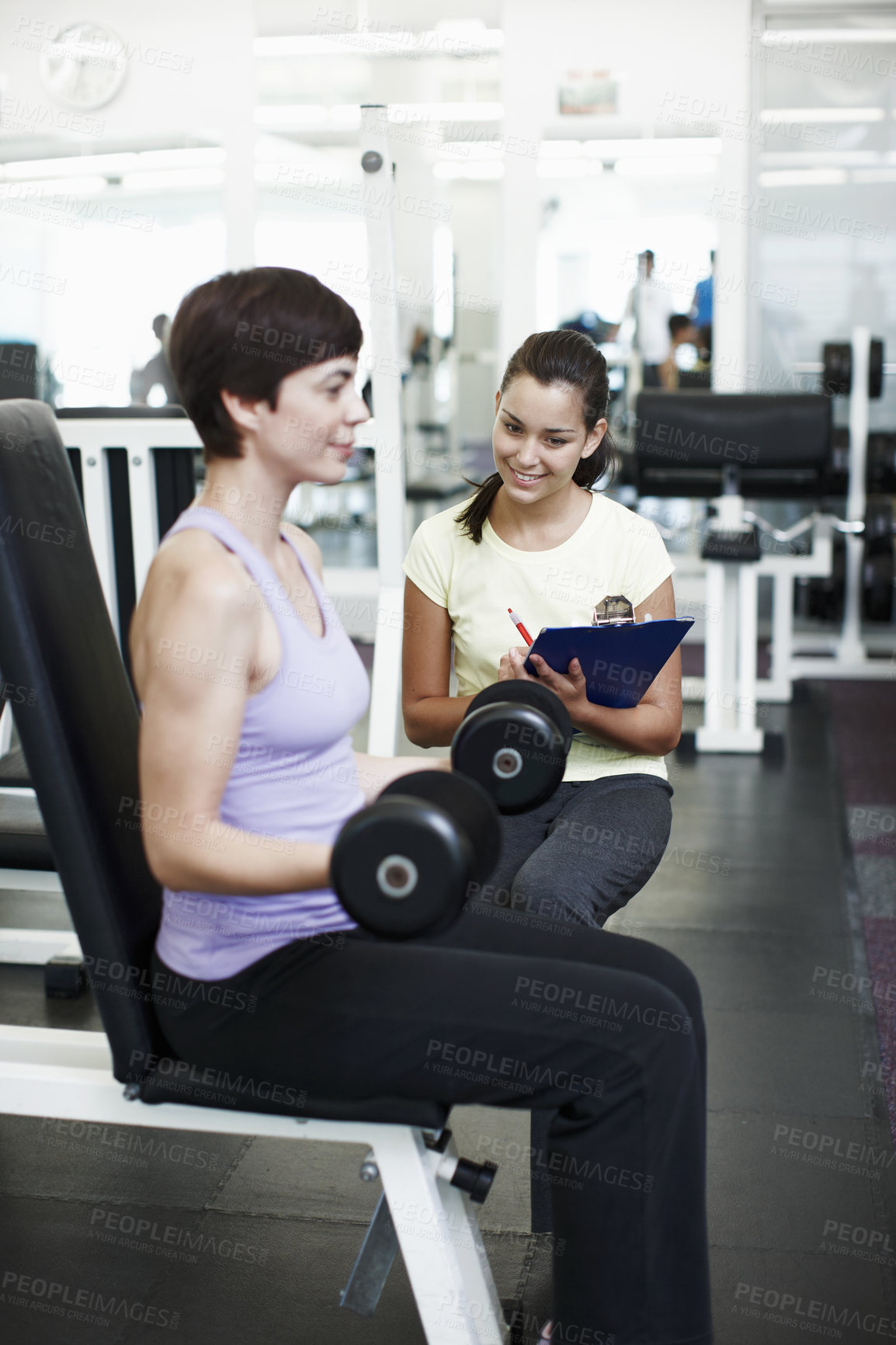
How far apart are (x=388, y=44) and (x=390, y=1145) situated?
206 inches

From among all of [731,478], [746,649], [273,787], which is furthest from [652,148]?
[273,787]

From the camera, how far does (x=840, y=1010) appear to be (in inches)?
92.0

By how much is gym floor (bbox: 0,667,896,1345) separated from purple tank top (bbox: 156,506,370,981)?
0.63 metres

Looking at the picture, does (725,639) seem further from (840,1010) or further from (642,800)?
(642,800)

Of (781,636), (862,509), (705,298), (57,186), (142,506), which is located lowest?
(781,636)

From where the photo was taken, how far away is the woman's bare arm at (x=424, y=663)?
5.91 ft

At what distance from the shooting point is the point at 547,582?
174cm

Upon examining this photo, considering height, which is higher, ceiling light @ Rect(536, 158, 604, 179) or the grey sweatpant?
ceiling light @ Rect(536, 158, 604, 179)

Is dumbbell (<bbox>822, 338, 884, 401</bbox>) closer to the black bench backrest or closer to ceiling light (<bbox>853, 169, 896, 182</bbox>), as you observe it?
ceiling light (<bbox>853, 169, 896, 182</bbox>)

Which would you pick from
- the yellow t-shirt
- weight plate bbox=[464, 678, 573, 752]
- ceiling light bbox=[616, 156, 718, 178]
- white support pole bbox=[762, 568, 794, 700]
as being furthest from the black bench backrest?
ceiling light bbox=[616, 156, 718, 178]

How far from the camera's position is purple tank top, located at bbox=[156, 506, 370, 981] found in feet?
3.62

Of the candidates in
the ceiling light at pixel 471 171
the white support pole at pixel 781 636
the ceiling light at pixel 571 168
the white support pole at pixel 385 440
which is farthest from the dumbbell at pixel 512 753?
the ceiling light at pixel 471 171

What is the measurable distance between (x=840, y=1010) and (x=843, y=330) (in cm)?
419

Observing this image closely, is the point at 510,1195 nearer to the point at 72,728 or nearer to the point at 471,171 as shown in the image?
the point at 72,728
